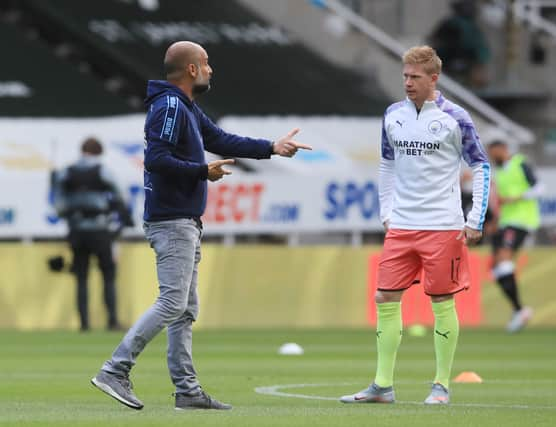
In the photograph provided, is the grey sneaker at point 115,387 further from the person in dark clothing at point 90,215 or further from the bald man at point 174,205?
the person in dark clothing at point 90,215

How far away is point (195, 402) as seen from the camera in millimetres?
10547

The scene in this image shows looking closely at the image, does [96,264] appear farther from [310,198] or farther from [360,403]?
[360,403]

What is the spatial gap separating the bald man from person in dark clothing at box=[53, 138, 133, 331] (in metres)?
10.2

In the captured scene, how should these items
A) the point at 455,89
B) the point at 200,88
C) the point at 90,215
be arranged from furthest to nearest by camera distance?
the point at 455,89, the point at 90,215, the point at 200,88

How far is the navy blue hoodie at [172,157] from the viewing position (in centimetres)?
1019

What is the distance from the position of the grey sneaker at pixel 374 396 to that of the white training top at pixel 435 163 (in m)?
0.97

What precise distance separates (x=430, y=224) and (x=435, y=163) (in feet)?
1.19

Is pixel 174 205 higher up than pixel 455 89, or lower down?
lower down

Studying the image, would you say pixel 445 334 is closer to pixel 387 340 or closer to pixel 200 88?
pixel 387 340

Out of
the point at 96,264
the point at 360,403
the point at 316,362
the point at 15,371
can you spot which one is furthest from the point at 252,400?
the point at 96,264

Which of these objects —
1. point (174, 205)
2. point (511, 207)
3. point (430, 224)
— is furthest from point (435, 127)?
point (511, 207)

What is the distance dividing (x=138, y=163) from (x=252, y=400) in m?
12.9

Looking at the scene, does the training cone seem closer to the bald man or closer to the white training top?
the white training top

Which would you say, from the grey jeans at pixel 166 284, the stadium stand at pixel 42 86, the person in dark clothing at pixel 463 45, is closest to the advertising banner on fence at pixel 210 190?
the stadium stand at pixel 42 86
